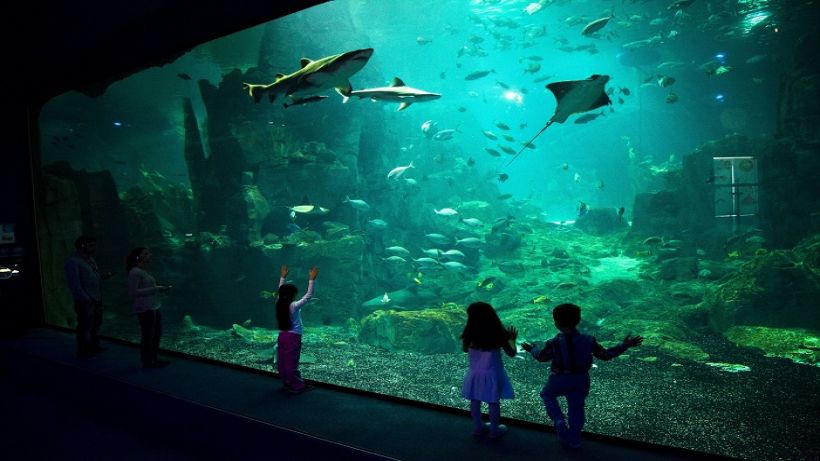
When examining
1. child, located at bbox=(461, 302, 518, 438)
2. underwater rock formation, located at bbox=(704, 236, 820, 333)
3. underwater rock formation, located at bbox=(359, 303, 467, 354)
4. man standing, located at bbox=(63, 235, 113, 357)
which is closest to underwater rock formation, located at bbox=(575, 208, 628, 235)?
underwater rock formation, located at bbox=(704, 236, 820, 333)

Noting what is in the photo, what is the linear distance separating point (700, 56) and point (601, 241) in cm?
1525

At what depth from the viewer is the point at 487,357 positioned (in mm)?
2516

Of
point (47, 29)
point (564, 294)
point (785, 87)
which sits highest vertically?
point (785, 87)

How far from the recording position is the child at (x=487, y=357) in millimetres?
2467

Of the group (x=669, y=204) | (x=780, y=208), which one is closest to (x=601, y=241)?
(x=669, y=204)

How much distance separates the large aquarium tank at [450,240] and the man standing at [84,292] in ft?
5.46

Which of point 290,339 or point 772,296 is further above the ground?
point 290,339

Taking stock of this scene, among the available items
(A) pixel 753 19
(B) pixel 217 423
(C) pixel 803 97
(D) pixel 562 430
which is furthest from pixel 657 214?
(B) pixel 217 423

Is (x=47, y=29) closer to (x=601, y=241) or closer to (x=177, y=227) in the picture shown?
(x=177, y=227)

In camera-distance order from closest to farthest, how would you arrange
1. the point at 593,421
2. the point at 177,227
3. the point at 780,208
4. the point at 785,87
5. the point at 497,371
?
the point at 497,371 < the point at 593,421 < the point at 780,208 < the point at 785,87 < the point at 177,227

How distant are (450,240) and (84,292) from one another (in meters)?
9.33

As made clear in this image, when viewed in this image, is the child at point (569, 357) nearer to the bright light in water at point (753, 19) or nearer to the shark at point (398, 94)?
the shark at point (398, 94)

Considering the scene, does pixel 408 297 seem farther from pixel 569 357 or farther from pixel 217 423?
pixel 569 357

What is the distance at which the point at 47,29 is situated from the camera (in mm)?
4652
